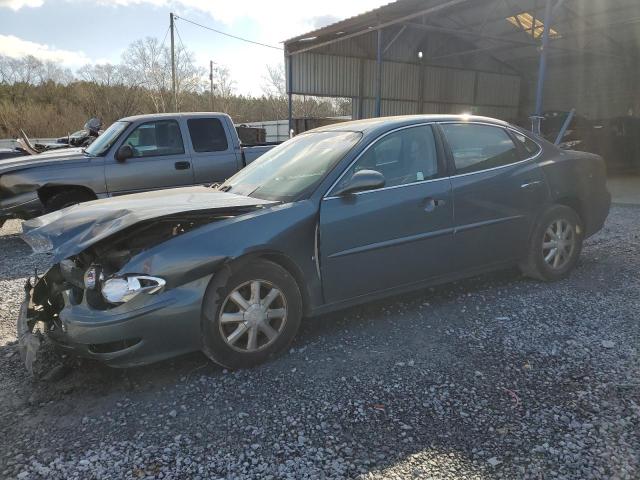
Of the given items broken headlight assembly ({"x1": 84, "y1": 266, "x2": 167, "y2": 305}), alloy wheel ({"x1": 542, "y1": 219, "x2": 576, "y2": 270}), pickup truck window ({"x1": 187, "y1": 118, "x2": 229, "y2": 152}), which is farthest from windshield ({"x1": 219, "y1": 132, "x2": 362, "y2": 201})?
pickup truck window ({"x1": 187, "y1": 118, "x2": 229, "y2": 152})

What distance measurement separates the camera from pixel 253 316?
319 centimetres

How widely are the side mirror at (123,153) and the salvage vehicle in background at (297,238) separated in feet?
10.9

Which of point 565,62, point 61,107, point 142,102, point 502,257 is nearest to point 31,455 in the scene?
point 502,257

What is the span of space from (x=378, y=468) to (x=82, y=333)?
1815 millimetres

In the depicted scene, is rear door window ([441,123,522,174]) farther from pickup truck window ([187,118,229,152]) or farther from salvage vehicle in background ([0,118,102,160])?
salvage vehicle in background ([0,118,102,160])

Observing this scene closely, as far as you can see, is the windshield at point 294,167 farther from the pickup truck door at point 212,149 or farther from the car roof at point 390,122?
the pickup truck door at point 212,149

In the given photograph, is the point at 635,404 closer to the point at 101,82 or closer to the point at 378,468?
the point at 378,468

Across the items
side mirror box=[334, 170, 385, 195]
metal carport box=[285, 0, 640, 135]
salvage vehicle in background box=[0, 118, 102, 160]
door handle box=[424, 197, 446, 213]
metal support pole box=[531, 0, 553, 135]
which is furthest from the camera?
metal carport box=[285, 0, 640, 135]

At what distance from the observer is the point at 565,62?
21.3 metres

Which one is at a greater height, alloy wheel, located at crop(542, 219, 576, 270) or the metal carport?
the metal carport

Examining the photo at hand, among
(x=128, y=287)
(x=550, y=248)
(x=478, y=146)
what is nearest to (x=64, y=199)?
(x=128, y=287)

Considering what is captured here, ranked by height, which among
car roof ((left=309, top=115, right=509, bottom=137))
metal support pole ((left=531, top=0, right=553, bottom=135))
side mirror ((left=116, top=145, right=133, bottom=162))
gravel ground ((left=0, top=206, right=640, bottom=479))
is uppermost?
metal support pole ((left=531, top=0, right=553, bottom=135))

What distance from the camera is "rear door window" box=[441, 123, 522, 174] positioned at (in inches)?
162

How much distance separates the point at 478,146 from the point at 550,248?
1276 millimetres
